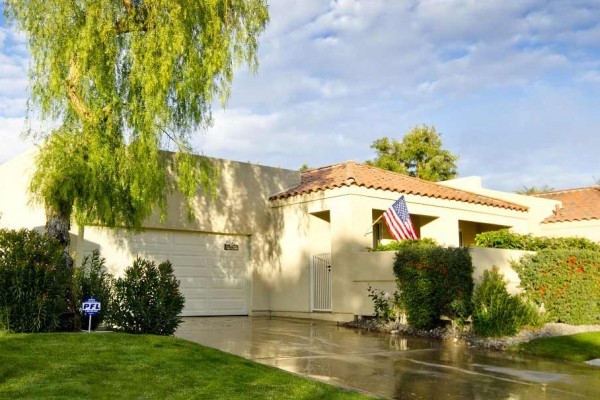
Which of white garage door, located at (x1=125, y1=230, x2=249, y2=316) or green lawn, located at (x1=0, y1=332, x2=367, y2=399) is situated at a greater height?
white garage door, located at (x1=125, y1=230, x2=249, y2=316)

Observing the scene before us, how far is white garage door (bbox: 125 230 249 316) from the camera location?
1919 cm

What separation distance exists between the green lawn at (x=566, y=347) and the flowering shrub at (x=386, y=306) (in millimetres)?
3685

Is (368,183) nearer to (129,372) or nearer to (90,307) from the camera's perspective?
(90,307)

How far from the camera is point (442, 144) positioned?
39.5 meters

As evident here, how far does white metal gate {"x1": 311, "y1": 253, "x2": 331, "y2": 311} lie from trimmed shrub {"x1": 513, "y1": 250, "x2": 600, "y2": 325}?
5.75 m

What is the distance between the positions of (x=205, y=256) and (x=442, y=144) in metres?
23.1

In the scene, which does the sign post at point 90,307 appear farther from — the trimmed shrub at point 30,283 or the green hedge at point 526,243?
the green hedge at point 526,243

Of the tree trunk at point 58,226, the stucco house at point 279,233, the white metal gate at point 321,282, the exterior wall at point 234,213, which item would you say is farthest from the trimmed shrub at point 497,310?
the tree trunk at point 58,226

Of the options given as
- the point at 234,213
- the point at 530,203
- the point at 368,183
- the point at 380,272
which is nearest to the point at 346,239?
the point at 380,272

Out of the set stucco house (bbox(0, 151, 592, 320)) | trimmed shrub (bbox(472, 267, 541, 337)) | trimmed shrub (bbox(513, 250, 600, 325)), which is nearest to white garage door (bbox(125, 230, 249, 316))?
stucco house (bbox(0, 151, 592, 320))

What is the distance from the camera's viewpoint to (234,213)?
2097cm

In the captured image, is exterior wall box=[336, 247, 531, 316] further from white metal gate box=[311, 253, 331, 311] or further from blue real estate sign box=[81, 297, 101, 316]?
blue real estate sign box=[81, 297, 101, 316]

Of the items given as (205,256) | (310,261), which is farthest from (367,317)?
(205,256)

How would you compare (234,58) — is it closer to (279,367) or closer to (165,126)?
(165,126)
